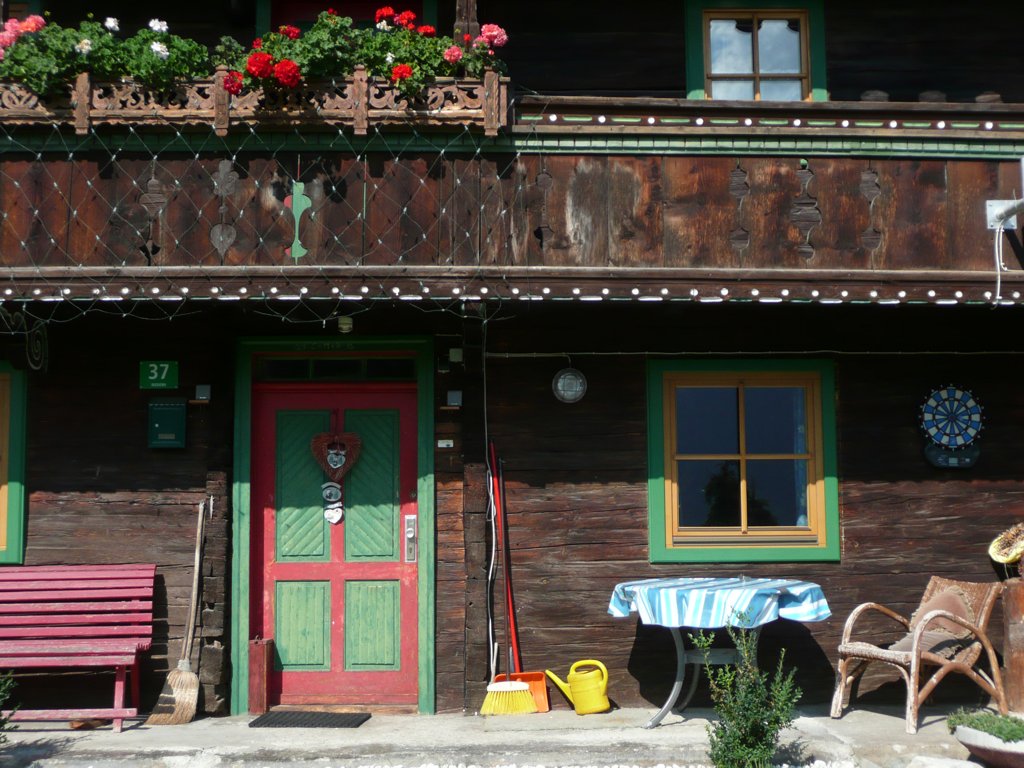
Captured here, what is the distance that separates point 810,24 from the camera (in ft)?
31.1

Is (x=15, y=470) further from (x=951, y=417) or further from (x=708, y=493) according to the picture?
(x=951, y=417)

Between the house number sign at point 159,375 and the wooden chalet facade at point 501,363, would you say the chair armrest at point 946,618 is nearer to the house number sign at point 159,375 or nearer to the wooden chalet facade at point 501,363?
the wooden chalet facade at point 501,363

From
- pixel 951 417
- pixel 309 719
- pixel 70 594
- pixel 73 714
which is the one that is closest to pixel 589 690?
pixel 309 719

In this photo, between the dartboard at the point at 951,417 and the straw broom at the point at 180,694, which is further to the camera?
the dartboard at the point at 951,417

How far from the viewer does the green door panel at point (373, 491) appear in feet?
28.9

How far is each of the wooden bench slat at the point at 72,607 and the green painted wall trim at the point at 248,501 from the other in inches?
27.7

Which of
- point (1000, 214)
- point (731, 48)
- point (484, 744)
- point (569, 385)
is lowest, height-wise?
point (484, 744)

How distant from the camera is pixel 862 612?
8.36m

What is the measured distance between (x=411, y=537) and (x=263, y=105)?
10.8 ft

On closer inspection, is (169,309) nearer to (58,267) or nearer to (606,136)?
(58,267)

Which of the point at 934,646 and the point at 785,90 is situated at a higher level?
the point at 785,90

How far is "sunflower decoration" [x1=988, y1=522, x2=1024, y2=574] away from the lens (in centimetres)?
841

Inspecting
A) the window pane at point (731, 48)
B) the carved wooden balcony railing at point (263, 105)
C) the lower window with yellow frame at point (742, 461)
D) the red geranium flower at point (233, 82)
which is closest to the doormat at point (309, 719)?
the lower window with yellow frame at point (742, 461)

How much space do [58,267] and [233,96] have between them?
1.64 meters
